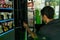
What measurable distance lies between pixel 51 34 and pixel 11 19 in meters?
1.05

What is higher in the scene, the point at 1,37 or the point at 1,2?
the point at 1,2

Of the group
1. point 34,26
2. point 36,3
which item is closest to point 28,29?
point 34,26

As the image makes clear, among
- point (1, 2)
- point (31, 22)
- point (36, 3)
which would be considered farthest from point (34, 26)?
point (1, 2)

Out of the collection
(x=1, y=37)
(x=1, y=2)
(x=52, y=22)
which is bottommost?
(x=1, y=37)

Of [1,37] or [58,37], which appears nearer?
[58,37]

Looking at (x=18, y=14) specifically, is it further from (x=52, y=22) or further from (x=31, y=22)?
(x=52, y=22)

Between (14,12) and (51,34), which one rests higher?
(14,12)

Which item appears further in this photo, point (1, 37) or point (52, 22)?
point (1, 37)

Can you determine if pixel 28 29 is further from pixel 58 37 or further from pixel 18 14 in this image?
pixel 58 37

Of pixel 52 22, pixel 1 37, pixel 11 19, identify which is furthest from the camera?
pixel 11 19

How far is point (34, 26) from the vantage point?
15.8 feet

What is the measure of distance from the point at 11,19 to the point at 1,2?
0.44 metres

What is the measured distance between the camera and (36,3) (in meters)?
4.76

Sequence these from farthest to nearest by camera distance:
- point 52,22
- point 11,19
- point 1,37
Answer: point 11,19 → point 1,37 → point 52,22
